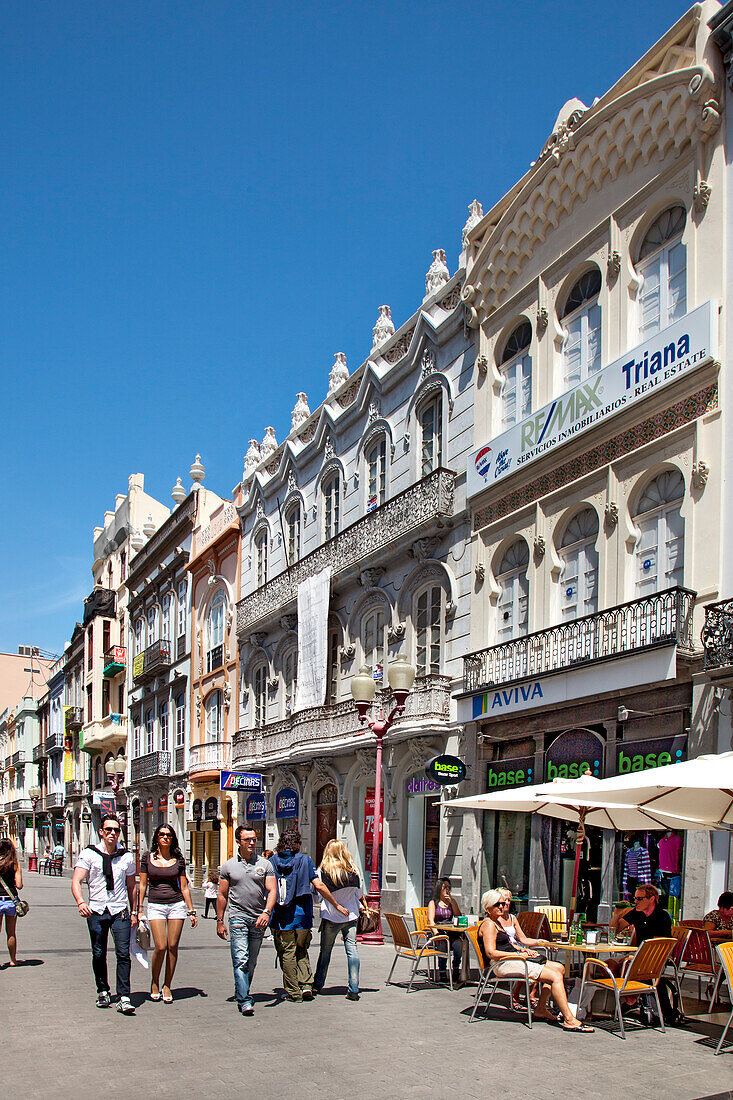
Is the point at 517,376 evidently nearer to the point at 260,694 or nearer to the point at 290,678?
the point at 290,678

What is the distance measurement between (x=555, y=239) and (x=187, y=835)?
26.1 m

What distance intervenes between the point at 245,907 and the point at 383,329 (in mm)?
18403

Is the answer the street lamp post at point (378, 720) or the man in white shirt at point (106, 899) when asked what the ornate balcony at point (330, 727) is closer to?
the street lamp post at point (378, 720)

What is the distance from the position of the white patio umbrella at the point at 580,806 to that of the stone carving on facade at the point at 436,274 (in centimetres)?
Result: 1369

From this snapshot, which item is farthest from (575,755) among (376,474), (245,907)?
(376,474)

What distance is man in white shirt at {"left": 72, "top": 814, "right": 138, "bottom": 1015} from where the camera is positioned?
9.87 meters

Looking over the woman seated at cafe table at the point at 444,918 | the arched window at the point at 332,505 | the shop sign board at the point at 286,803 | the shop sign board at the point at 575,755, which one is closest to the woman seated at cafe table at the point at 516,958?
the woman seated at cafe table at the point at 444,918

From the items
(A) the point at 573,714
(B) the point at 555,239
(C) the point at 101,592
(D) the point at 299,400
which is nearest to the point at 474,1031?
(A) the point at 573,714

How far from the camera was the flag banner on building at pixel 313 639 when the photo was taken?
85.8ft

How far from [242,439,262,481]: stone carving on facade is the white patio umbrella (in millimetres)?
21934

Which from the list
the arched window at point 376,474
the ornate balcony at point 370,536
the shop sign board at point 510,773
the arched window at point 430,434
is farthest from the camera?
the arched window at point 376,474

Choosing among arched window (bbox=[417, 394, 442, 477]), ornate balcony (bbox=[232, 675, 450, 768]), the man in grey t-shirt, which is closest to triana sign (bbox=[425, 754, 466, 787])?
ornate balcony (bbox=[232, 675, 450, 768])

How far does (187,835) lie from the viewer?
3769cm

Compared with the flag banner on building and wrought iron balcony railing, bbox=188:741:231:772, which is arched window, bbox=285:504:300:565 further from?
wrought iron balcony railing, bbox=188:741:231:772
